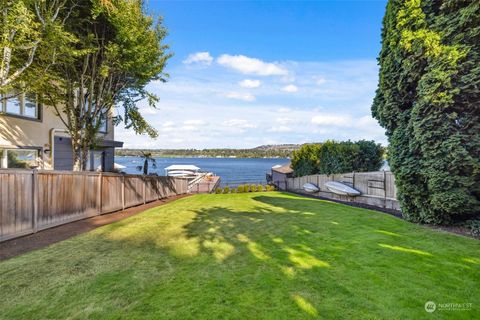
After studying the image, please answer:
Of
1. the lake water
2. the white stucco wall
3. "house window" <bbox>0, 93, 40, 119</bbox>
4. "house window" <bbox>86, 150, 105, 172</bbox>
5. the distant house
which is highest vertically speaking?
"house window" <bbox>0, 93, 40, 119</bbox>

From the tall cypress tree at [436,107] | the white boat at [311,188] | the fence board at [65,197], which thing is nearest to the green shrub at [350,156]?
the white boat at [311,188]

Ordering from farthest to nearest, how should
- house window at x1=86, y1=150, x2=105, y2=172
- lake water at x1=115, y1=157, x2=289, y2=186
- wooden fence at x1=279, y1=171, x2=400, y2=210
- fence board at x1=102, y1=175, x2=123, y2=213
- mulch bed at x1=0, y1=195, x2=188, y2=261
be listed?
lake water at x1=115, y1=157, x2=289, y2=186 → house window at x1=86, y1=150, x2=105, y2=172 → wooden fence at x1=279, y1=171, x2=400, y2=210 → fence board at x1=102, y1=175, x2=123, y2=213 → mulch bed at x1=0, y1=195, x2=188, y2=261

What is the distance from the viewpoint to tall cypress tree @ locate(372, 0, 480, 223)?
5957mm

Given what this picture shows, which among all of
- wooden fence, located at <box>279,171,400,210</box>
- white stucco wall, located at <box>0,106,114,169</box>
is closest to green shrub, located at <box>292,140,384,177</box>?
wooden fence, located at <box>279,171,400,210</box>

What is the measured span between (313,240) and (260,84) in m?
19.6

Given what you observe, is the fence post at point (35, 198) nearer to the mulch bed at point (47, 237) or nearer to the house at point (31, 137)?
the mulch bed at point (47, 237)

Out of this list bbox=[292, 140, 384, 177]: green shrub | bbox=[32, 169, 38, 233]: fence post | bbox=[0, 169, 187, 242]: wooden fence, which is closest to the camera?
bbox=[0, 169, 187, 242]: wooden fence

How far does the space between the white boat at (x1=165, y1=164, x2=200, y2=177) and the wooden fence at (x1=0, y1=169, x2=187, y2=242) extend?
2168 cm

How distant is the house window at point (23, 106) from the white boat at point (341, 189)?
13.7 metres

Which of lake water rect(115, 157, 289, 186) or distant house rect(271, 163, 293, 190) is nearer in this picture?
distant house rect(271, 163, 293, 190)

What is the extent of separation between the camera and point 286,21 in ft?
49.3

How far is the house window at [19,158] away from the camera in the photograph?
9.84 meters

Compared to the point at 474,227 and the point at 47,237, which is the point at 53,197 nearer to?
the point at 47,237

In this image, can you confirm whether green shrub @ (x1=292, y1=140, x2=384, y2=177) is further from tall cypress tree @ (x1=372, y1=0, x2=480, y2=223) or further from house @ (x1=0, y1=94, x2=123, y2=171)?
house @ (x1=0, y1=94, x2=123, y2=171)
